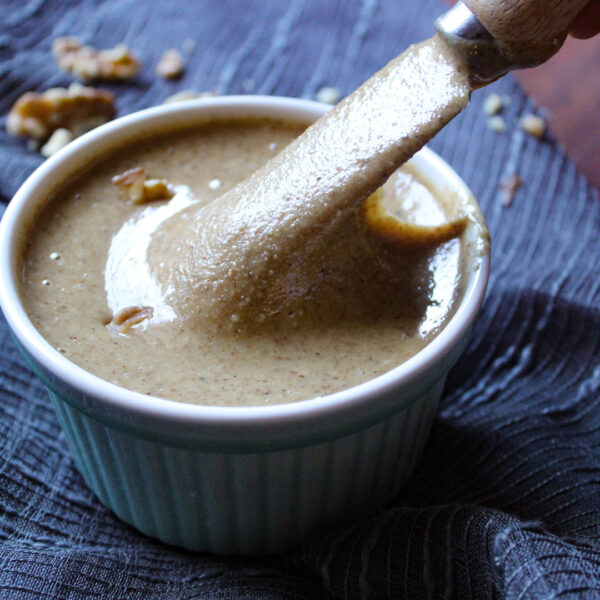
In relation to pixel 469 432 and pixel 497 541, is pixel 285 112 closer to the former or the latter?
pixel 469 432

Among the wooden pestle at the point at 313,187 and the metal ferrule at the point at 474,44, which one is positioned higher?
the metal ferrule at the point at 474,44

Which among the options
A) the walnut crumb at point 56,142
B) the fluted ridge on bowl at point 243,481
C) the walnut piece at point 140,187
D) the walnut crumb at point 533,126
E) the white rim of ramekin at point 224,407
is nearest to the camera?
the white rim of ramekin at point 224,407

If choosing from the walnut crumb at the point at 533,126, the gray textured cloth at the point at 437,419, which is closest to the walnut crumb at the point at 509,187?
the gray textured cloth at the point at 437,419

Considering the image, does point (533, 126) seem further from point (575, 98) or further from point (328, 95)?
point (328, 95)

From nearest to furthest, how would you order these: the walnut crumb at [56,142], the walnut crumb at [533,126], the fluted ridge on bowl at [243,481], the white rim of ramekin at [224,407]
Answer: the white rim of ramekin at [224,407] → the fluted ridge on bowl at [243,481] → the walnut crumb at [56,142] → the walnut crumb at [533,126]

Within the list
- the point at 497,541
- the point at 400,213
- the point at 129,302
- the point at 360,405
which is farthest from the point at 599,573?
the point at 129,302

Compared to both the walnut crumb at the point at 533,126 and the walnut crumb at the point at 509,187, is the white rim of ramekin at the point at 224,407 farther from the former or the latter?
the walnut crumb at the point at 533,126

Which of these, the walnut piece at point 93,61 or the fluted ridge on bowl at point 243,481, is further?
the walnut piece at point 93,61

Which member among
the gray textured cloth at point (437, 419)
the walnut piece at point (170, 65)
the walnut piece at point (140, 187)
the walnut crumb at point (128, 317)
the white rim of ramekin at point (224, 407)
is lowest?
the gray textured cloth at point (437, 419)
